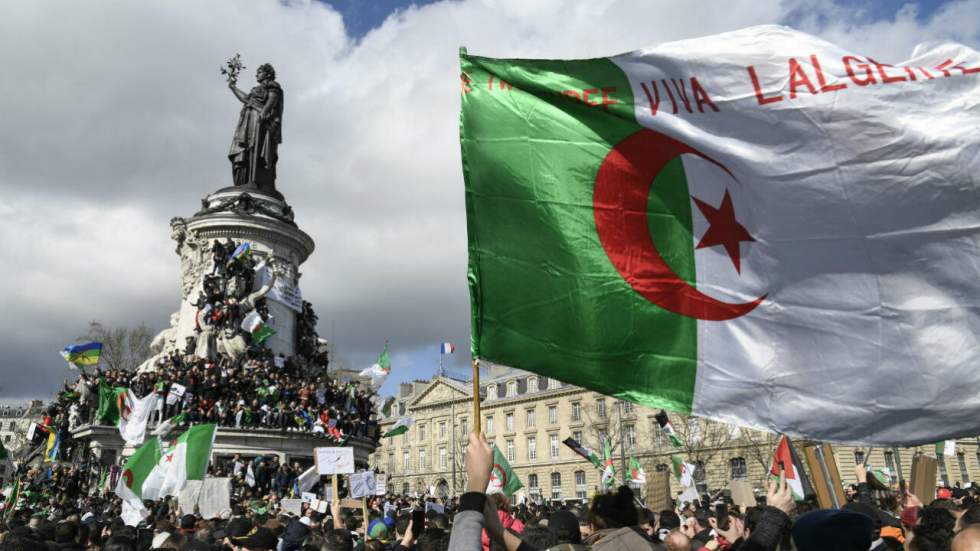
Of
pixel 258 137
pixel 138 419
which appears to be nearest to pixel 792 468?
pixel 138 419

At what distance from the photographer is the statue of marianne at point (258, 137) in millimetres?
33375

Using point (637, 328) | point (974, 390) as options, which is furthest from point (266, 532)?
point (974, 390)

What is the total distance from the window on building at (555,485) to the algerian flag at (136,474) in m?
63.5

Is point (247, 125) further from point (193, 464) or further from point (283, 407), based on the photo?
point (193, 464)

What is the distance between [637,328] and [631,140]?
1.39 metres

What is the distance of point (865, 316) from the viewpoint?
4.59 meters

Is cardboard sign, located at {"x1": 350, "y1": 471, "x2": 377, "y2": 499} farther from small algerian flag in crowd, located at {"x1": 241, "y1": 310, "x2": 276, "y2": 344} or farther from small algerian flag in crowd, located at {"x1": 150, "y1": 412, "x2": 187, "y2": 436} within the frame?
small algerian flag in crowd, located at {"x1": 241, "y1": 310, "x2": 276, "y2": 344}

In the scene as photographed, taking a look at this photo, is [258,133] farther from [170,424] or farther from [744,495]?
[744,495]

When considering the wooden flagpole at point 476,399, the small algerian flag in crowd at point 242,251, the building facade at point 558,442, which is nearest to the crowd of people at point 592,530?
the wooden flagpole at point 476,399

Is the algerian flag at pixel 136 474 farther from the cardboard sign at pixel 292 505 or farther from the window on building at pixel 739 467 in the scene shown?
the window on building at pixel 739 467

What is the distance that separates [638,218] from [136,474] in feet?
36.0

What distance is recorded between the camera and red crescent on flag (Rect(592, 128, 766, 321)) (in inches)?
200

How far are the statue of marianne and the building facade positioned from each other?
866 inches

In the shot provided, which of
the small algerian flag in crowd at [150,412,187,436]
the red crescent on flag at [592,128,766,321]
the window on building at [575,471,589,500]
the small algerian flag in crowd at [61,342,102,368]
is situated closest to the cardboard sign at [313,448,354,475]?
the red crescent on flag at [592,128,766,321]
